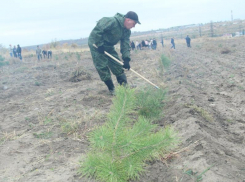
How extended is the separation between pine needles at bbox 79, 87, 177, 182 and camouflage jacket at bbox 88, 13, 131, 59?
3401mm

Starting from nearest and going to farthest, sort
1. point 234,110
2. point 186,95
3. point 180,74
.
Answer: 1. point 234,110
2. point 186,95
3. point 180,74

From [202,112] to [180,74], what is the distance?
4851 mm

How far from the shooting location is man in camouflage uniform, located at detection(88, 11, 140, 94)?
5.32 m

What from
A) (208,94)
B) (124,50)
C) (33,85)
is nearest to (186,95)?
(208,94)

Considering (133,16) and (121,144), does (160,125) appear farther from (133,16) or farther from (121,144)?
(133,16)

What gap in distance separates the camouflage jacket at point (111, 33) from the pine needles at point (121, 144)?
340cm

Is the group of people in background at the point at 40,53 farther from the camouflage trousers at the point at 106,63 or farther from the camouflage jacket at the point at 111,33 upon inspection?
the camouflage jacket at the point at 111,33

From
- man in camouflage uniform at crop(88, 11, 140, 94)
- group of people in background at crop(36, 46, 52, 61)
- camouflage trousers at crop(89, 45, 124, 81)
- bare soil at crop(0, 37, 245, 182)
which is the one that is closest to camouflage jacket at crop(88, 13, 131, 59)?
man in camouflage uniform at crop(88, 11, 140, 94)

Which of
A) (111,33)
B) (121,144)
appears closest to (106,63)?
(111,33)

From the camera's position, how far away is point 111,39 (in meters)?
5.60

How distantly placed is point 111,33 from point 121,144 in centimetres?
382

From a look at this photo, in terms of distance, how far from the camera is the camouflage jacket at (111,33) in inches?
210

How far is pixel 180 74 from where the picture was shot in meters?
8.99

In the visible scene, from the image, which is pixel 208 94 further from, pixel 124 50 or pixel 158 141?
pixel 158 141
